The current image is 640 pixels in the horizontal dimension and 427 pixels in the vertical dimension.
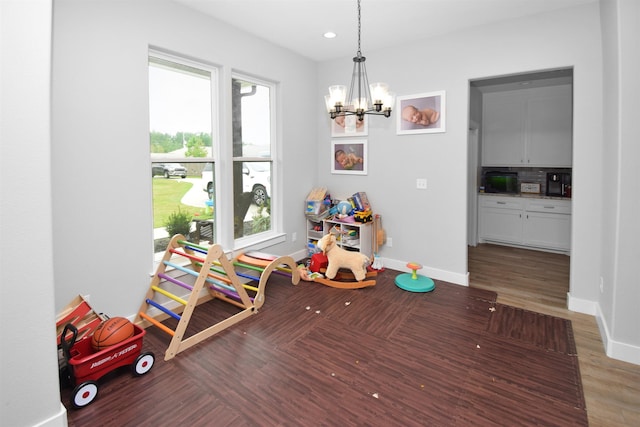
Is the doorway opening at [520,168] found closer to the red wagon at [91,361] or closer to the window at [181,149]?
the window at [181,149]

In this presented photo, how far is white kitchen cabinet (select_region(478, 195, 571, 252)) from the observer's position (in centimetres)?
508

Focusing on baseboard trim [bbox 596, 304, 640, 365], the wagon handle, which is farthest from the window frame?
baseboard trim [bbox 596, 304, 640, 365]

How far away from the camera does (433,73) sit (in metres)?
3.82

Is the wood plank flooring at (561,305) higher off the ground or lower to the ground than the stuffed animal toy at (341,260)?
lower

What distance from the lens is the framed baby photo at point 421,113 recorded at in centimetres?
380

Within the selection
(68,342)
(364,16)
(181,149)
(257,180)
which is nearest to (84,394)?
(68,342)

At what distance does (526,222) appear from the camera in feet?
17.6

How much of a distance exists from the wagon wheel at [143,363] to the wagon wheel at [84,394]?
0.23m

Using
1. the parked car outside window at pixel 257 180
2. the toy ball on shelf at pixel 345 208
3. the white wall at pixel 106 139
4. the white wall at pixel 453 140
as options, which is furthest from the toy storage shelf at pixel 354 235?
the white wall at pixel 106 139

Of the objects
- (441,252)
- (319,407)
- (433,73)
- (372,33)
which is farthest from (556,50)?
(319,407)

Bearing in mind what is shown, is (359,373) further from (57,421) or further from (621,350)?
(621,350)

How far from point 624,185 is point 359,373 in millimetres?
2237

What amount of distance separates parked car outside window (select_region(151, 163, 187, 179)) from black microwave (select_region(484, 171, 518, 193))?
4998 millimetres

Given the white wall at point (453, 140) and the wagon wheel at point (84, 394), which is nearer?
the wagon wheel at point (84, 394)
